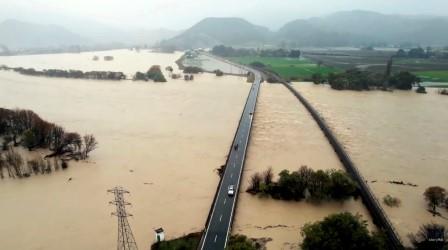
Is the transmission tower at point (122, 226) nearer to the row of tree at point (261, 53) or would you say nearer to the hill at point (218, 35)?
the row of tree at point (261, 53)

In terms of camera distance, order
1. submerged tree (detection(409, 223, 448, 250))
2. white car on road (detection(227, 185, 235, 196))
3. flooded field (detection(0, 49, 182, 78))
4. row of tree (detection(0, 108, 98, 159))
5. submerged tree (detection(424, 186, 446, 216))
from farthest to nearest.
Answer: flooded field (detection(0, 49, 182, 78)), row of tree (detection(0, 108, 98, 159)), white car on road (detection(227, 185, 235, 196)), submerged tree (detection(424, 186, 446, 216)), submerged tree (detection(409, 223, 448, 250))

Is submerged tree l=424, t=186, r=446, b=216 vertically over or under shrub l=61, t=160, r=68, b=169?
under

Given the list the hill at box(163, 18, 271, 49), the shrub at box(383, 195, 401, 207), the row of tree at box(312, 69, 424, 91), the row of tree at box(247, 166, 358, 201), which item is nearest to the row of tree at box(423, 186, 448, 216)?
the shrub at box(383, 195, 401, 207)

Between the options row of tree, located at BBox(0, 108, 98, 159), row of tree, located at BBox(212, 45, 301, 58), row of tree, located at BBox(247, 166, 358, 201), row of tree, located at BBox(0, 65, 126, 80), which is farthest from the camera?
row of tree, located at BBox(212, 45, 301, 58)

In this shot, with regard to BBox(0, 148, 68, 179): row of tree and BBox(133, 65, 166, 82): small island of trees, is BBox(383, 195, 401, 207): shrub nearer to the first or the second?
BBox(0, 148, 68, 179): row of tree

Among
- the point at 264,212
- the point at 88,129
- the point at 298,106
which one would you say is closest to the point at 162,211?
the point at 264,212

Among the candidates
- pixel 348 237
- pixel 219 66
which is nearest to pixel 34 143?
pixel 348 237
